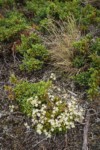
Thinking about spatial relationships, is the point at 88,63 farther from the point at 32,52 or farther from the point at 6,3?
the point at 6,3

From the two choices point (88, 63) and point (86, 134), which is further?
point (88, 63)

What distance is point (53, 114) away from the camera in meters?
3.93

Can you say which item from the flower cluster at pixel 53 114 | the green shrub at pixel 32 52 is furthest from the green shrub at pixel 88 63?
the green shrub at pixel 32 52

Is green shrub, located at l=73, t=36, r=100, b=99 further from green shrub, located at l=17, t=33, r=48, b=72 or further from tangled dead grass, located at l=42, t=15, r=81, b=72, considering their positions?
green shrub, located at l=17, t=33, r=48, b=72

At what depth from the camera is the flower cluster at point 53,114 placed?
387 cm

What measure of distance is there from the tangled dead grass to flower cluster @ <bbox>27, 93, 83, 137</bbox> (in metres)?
0.75

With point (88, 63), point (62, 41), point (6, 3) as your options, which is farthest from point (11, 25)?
point (88, 63)

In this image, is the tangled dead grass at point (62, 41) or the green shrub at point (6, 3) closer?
the tangled dead grass at point (62, 41)

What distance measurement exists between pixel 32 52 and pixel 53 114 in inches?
49.4

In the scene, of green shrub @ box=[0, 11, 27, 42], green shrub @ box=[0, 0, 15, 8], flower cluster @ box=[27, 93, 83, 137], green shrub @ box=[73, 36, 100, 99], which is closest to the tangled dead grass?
green shrub @ box=[73, 36, 100, 99]

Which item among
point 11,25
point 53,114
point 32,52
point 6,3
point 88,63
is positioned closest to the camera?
point 53,114

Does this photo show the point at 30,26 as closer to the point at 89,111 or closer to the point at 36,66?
the point at 36,66

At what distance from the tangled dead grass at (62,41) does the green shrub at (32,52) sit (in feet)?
0.43

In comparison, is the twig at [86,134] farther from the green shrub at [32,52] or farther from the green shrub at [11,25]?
the green shrub at [11,25]
